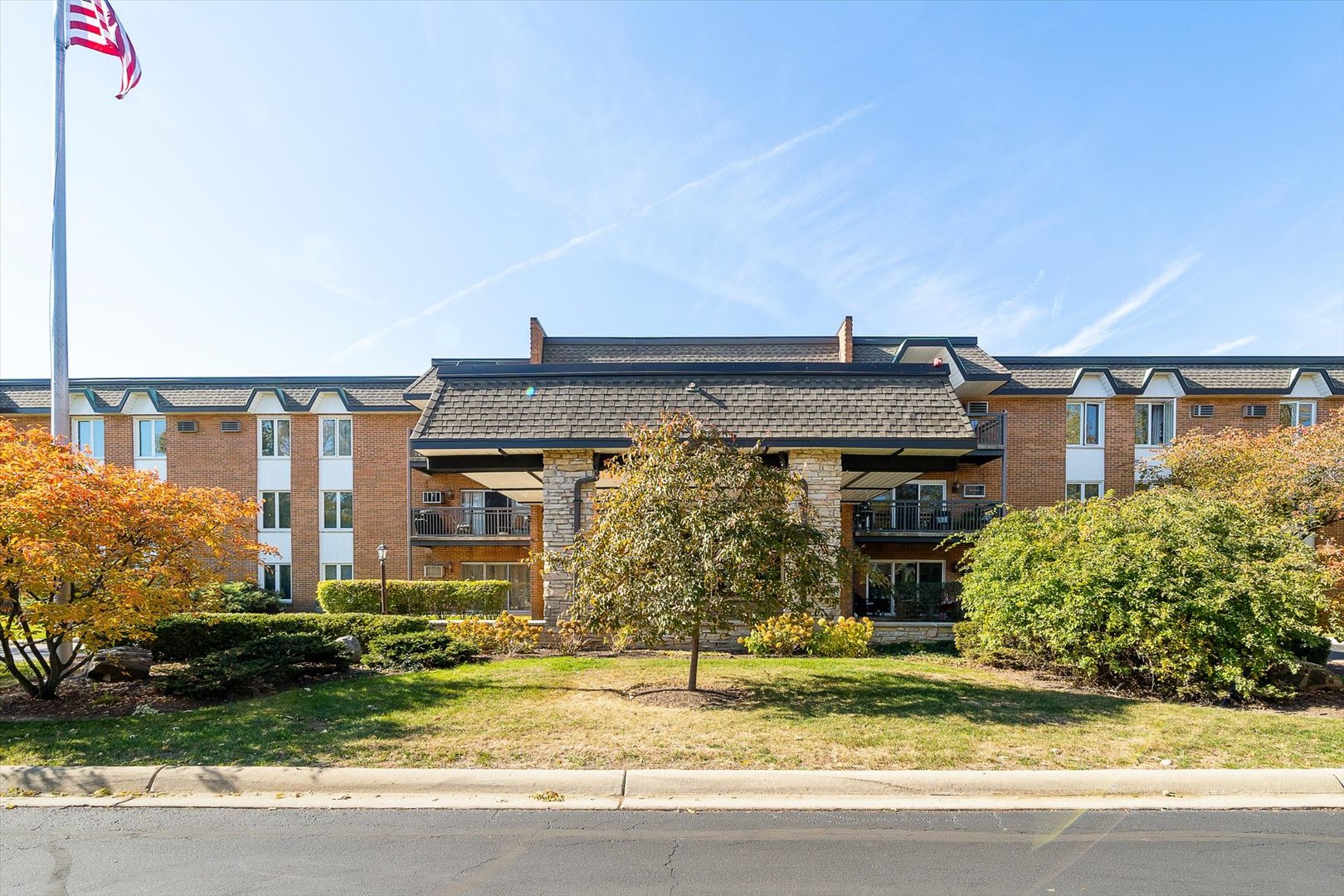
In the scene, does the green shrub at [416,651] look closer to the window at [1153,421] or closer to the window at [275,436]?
the window at [275,436]

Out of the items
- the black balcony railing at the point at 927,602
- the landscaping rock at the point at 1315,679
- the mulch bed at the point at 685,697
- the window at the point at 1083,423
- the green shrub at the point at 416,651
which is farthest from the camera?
the window at the point at 1083,423

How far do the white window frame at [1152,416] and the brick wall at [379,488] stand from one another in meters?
24.5

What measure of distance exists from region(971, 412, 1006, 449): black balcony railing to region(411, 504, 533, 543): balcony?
48.0ft

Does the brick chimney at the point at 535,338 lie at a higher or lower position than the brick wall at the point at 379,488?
higher

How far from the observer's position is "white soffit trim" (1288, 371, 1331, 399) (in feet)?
68.9

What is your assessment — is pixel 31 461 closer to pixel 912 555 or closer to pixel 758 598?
pixel 758 598

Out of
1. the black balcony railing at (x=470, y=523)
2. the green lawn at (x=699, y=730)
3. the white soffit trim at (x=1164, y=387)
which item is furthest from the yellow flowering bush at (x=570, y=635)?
the white soffit trim at (x=1164, y=387)

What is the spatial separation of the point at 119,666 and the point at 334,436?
14918 millimetres

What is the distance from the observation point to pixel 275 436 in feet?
74.8

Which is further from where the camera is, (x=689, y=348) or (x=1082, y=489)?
(x=689, y=348)

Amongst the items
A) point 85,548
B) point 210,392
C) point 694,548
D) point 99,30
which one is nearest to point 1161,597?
point 694,548

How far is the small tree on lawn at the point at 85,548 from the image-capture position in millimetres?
6961

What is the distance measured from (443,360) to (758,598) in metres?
19.9

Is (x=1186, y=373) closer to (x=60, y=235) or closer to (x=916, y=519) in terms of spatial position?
(x=916, y=519)
